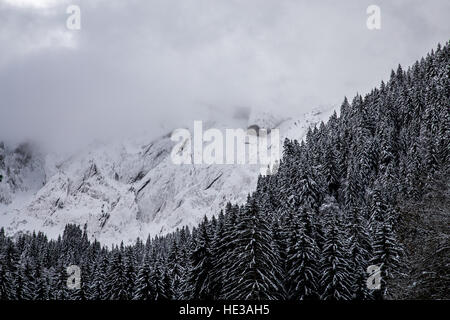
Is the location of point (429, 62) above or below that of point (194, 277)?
above

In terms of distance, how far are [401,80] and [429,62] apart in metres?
11.5

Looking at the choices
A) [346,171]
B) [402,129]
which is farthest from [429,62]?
[346,171]

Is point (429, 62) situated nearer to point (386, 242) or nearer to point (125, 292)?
point (386, 242)

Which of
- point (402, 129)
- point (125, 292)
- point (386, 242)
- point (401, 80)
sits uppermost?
point (401, 80)

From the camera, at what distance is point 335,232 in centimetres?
5038

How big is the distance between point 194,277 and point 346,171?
58.4 metres

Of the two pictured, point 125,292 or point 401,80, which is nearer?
point 125,292

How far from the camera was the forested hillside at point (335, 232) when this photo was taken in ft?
60.1

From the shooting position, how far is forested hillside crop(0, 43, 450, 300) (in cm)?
1833

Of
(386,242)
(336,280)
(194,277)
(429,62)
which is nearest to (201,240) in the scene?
(194,277)

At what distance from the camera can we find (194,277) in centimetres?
5353
